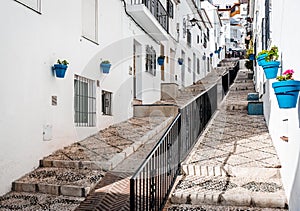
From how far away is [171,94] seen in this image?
1490 centimetres

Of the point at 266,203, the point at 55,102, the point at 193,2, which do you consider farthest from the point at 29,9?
the point at 193,2

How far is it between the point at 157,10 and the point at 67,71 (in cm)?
674

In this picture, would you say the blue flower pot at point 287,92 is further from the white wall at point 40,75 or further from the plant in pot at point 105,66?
the plant in pot at point 105,66

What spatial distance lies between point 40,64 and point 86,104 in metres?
2.29

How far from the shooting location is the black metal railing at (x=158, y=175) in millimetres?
3196

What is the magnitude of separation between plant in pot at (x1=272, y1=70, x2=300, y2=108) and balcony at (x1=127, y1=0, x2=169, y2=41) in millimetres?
7720

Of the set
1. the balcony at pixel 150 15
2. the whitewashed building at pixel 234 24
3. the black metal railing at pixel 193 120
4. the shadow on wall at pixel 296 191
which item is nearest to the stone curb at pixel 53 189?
the black metal railing at pixel 193 120

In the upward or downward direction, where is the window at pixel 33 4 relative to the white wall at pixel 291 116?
upward

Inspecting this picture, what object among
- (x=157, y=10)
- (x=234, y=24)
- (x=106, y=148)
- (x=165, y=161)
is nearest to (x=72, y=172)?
(x=106, y=148)

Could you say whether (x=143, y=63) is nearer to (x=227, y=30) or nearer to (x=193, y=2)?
(x=193, y=2)

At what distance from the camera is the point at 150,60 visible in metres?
13.0

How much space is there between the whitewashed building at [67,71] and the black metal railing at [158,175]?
2.46 metres

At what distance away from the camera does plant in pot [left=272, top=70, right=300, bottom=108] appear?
2.81 metres

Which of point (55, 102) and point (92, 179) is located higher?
point (55, 102)
